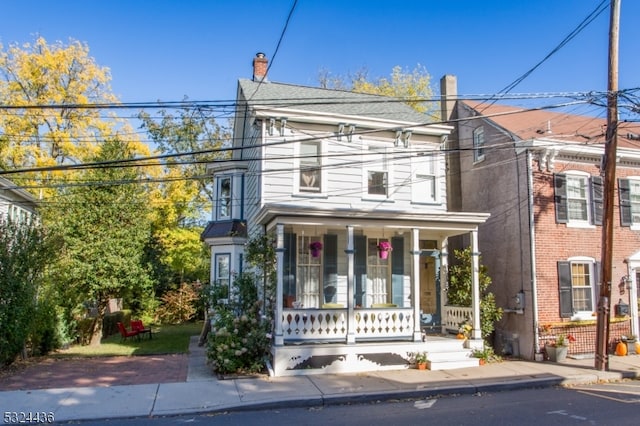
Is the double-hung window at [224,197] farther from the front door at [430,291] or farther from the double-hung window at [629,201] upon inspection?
the double-hung window at [629,201]

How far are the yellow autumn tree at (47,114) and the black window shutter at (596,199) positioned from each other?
19.9 meters

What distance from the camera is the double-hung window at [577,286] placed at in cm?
1304

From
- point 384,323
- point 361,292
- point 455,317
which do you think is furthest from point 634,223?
point 384,323

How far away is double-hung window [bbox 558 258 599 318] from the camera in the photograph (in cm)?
1304

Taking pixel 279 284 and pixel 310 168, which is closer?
pixel 279 284

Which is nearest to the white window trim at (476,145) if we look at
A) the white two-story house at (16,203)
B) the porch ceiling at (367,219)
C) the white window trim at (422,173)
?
the white window trim at (422,173)

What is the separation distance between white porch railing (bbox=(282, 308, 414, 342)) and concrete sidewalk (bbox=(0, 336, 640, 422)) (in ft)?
3.30

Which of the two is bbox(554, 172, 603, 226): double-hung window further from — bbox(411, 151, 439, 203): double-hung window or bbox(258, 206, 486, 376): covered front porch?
bbox(411, 151, 439, 203): double-hung window

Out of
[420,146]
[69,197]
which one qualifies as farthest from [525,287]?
[69,197]

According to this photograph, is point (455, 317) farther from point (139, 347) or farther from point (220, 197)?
point (139, 347)

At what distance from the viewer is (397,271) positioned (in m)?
13.7

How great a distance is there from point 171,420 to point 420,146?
10.7 meters

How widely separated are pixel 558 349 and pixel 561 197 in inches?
171

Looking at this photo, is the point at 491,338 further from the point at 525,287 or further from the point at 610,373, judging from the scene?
the point at 610,373
